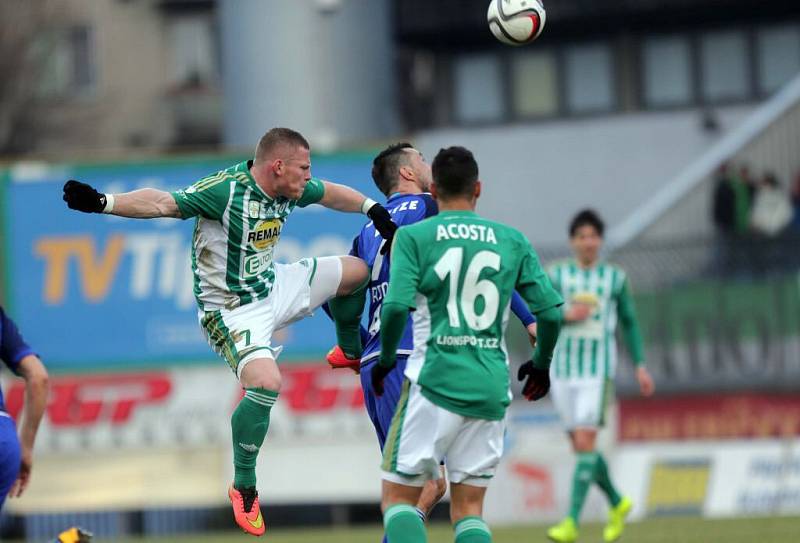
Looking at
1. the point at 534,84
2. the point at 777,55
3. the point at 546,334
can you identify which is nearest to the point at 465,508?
the point at 546,334

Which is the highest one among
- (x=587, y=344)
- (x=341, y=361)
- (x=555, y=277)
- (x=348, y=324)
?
(x=348, y=324)

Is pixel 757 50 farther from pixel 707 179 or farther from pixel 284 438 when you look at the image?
pixel 284 438

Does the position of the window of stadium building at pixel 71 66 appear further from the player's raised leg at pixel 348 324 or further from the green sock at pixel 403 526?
the green sock at pixel 403 526

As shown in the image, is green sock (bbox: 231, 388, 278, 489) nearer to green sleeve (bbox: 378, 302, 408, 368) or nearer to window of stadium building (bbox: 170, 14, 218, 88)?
green sleeve (bbox: 378, 302, 408, 368)

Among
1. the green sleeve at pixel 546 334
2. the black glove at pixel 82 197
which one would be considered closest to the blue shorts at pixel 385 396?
the green sleeve at pixel 546 334

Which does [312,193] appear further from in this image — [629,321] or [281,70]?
[281,70]

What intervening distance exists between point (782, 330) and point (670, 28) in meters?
12.6

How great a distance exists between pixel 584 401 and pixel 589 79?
57.6 feet

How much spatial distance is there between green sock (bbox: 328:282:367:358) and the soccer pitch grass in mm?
4351

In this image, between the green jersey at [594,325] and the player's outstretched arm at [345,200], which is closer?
the player's outstretched arm at [345,200]

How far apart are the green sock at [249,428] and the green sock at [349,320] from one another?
60cm

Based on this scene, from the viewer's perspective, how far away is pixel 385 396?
9.02 m

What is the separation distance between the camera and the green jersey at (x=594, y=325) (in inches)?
544

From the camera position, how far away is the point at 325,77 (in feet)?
87.7
